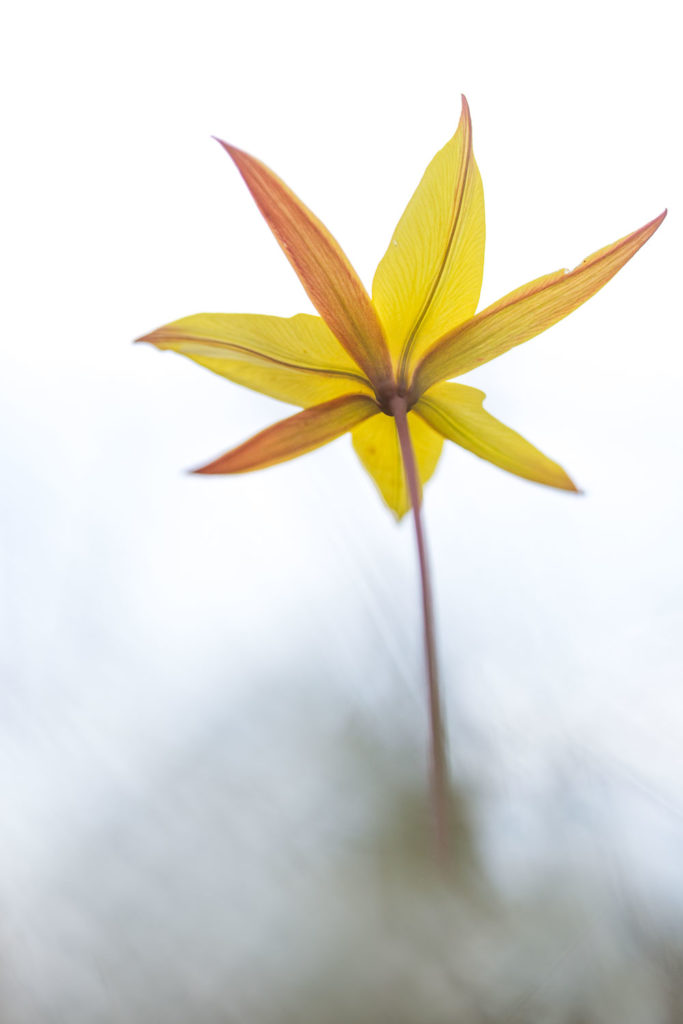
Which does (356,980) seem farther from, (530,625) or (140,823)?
(530,625)

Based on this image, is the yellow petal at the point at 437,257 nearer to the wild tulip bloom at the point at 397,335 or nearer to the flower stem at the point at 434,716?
the wild tulip bloom at the point at 397,335

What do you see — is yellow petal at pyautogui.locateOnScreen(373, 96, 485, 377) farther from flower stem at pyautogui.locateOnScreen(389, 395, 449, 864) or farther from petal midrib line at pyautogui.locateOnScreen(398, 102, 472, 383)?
flower stem at pyautogui.locateOnScreen(389, 395, 449, 864)

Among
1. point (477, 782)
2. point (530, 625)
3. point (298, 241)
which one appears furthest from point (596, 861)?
point (298, 241)

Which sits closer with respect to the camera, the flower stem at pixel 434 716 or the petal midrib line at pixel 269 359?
the flower stem at pixel 434 716

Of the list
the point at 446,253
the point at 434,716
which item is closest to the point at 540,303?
the point at 446,253

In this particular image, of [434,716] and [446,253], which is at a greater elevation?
[446,253]

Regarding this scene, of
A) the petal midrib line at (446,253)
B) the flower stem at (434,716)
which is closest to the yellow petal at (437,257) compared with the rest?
the petal midrib line at (446,253)

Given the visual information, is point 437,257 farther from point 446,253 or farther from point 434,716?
point 434,716
